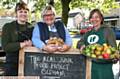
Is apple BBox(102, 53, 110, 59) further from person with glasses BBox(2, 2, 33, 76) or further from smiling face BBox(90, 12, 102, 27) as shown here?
person with glasses BBox(2, 2, 33, 76)

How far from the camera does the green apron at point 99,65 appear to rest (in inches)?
219

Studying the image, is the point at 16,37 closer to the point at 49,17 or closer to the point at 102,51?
the point at 49,17

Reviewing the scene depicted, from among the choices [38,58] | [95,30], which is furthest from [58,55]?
[95,30]

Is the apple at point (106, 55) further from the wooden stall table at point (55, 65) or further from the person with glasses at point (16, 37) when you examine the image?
the person with glasses at point (16, 37)

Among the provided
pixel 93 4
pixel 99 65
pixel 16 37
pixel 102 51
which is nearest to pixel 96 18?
pixel 102 51

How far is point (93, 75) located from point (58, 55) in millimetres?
619

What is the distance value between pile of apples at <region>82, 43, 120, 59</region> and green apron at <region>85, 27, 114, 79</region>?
100 millimetres

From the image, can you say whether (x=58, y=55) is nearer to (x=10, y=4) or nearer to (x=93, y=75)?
(x=93, y=75)

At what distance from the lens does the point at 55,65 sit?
18.7 feet

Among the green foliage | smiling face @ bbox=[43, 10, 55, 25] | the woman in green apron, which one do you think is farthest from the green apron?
the green foliage

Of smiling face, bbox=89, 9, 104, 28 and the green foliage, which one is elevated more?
the green foliage

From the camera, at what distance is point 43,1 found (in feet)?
59.9

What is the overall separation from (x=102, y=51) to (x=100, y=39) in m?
0.23

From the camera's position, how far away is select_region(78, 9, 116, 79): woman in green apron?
5.55 meters
